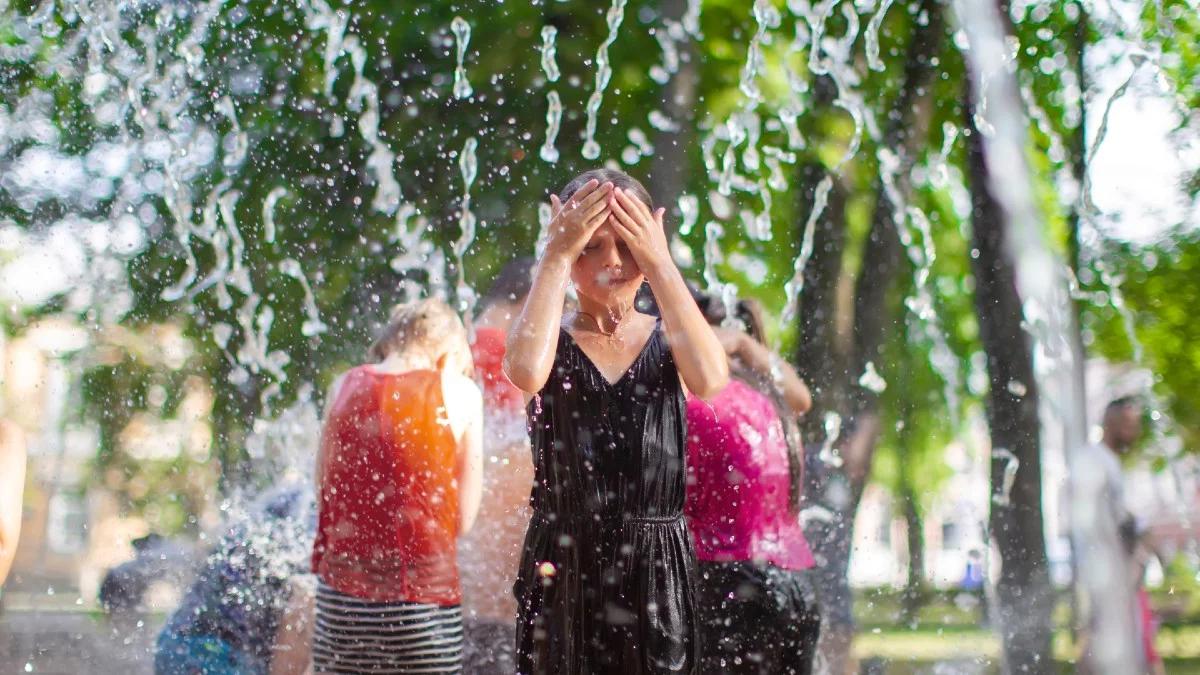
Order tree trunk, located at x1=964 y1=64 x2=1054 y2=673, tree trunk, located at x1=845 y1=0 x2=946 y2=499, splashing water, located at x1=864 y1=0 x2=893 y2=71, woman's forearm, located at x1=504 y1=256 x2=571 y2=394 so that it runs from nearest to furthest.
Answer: woman's forearm, located at x1=504 y1=256 x2=571 y2=394 → tree trunk, located at x1=964 y1=64 x2=1054 y2=673 → tree trunk, located at x1=845 y1=0 x2=946 y2=499 → splashing water, located at x1=864 y1=0 x2=893 y2=71

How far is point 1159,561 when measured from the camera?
23.6 feet

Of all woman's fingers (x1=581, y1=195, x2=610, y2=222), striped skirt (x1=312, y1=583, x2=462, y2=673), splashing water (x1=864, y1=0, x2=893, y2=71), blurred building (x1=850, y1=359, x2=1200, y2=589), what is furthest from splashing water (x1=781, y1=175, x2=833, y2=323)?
woman's fingers (x1=581, y1=195, x2=610, y2=222)

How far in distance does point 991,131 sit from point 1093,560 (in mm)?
4214

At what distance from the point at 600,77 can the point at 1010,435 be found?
4151 millimetres

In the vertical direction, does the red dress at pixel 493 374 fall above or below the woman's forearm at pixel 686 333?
above

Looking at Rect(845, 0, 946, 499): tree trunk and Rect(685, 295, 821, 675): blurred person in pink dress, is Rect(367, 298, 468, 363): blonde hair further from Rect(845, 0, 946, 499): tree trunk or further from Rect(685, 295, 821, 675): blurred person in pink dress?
Rect(845, 0, 946, 499): tree trunk

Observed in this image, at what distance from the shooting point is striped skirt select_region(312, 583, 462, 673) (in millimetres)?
4137

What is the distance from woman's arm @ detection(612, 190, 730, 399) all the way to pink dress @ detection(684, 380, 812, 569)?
981 mm

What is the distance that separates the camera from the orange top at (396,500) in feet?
13.6

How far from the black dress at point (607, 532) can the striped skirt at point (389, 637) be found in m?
1.25

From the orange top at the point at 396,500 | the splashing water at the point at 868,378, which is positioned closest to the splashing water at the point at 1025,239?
the splashing water at the point at 868,378

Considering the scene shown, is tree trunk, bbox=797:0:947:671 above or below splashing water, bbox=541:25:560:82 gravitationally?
below

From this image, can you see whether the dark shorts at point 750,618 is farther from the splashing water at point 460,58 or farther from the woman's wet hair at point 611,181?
the splashing water at point 460,58

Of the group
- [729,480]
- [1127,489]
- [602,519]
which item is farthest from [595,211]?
[1127,489]
